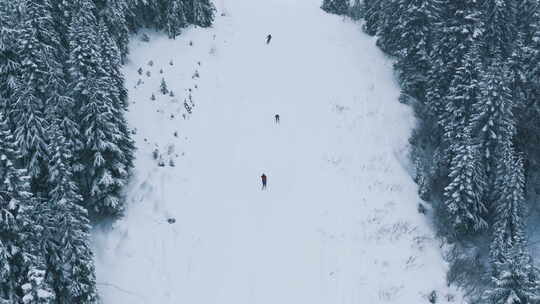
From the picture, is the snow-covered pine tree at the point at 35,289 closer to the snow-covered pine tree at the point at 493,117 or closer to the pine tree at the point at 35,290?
the pine tree at the point at 35,290

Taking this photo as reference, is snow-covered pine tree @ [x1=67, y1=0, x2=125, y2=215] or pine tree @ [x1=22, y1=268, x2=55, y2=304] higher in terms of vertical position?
snow-covered pine tree @ [x1=67, y1=0, x2=125, y2=215]

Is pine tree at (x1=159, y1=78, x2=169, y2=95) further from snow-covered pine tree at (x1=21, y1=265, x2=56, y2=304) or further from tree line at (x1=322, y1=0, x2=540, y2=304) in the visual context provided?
snow-covered pine tree at (x1=21, y1=265, x2=56, y2=304)

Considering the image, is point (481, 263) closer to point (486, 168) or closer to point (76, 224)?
point (486, 168)

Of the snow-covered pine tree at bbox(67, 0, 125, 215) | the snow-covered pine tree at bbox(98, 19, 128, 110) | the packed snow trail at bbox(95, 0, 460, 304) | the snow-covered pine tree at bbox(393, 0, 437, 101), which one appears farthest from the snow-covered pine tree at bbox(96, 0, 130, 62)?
the snow-covered pine tree at bbox(393, 0, 437, 101)

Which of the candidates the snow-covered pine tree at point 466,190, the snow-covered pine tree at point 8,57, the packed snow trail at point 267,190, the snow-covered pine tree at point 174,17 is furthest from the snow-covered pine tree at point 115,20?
the snow-covered pine tree at point 466,190

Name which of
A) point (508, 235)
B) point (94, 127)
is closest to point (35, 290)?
point (94, 127)

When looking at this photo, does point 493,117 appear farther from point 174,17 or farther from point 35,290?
point 174,17

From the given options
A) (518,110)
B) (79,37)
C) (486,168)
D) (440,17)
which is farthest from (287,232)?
(440,17)
